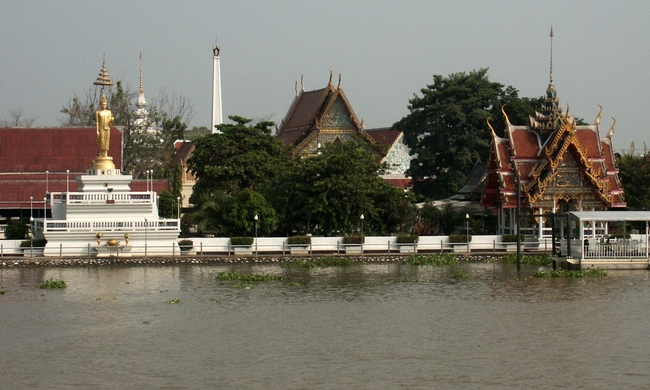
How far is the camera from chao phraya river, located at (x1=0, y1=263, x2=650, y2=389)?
17109 mm

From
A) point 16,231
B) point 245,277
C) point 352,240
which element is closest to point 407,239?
point 352,240

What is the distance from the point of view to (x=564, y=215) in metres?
32.9

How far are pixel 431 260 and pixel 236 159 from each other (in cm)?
1484

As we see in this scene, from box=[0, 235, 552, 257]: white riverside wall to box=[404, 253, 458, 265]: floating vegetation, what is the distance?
1.86m

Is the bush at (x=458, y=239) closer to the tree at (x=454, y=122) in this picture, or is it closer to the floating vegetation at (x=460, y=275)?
the floating vegetation at (x=460, y=275)

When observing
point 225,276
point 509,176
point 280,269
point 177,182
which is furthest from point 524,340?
point 177,182

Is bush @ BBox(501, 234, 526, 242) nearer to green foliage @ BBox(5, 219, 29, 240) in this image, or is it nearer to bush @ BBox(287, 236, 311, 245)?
bush @ BBox(287, 236, 311, 245)

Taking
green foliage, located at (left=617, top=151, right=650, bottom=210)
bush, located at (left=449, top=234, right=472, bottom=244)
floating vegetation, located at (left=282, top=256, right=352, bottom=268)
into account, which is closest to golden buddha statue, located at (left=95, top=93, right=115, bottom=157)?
floating vegetation, located at (left=282, top=256, right=352, bottom=268)

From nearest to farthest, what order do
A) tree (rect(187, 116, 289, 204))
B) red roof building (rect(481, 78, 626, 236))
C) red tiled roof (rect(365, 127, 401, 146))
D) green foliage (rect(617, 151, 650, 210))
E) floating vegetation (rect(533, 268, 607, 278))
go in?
floating vegetation (rect(533, 268, 607, 278)), red roof building (rect(481, 78, 626, 236)), green foliage (rect(617, 151, 650, 210)), tree (rect(187, 116, 289, 204)), red tiled roof (rect(365, 127, 401, 146))

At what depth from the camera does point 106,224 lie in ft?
119

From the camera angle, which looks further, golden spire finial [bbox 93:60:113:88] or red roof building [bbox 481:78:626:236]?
golden spire finial [bbox 93:60:113:88]

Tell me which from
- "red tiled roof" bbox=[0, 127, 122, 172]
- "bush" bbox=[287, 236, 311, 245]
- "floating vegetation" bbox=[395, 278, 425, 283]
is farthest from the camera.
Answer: "red tiled roof" bbox=[0, 127, 122, 172]

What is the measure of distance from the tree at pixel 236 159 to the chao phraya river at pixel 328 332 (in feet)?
53.0

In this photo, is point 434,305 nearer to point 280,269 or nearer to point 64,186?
point 280,269
